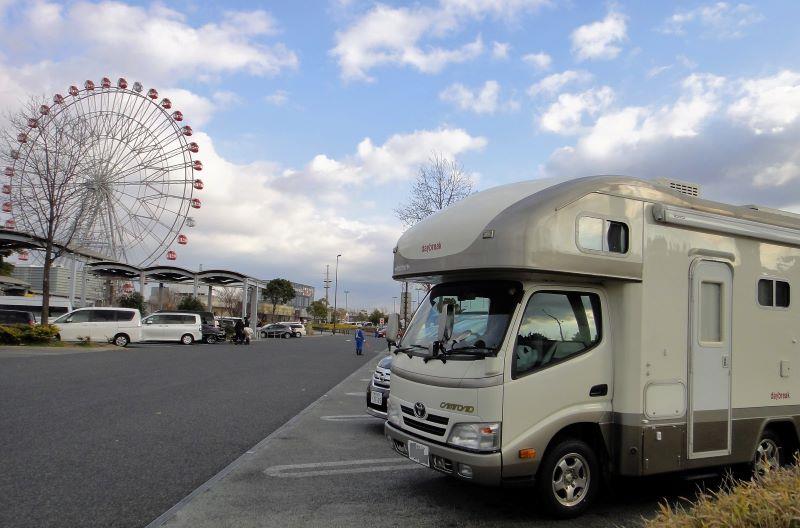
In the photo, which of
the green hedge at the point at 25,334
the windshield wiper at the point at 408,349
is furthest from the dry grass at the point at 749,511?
the green hedge at the point at 25,334

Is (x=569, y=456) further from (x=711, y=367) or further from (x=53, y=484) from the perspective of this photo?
(x=53, y=484)

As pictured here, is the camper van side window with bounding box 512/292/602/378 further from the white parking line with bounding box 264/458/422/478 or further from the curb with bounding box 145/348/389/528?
the curb with bounding box 145/348/389/528

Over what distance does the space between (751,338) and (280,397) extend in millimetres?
9207

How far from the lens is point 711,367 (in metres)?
5.69

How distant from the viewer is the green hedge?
24922mm

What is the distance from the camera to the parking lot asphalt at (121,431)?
207 inches

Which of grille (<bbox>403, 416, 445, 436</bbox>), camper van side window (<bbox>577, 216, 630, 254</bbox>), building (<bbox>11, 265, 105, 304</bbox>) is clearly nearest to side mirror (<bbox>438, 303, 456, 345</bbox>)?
grille (<bbox>403, 416, 445, 436</bbox>)

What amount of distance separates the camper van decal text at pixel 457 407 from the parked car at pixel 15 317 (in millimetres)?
28117

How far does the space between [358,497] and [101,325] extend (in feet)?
Result: 88.5

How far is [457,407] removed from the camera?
4879mm

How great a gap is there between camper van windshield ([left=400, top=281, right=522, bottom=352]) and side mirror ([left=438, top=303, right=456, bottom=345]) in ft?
0.14

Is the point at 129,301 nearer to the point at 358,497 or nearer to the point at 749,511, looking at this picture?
the point at 358,497

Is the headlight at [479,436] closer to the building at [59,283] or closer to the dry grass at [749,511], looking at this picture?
the dry grass at [749,511]

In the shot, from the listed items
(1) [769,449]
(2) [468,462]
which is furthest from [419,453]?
(1) [769,449]
